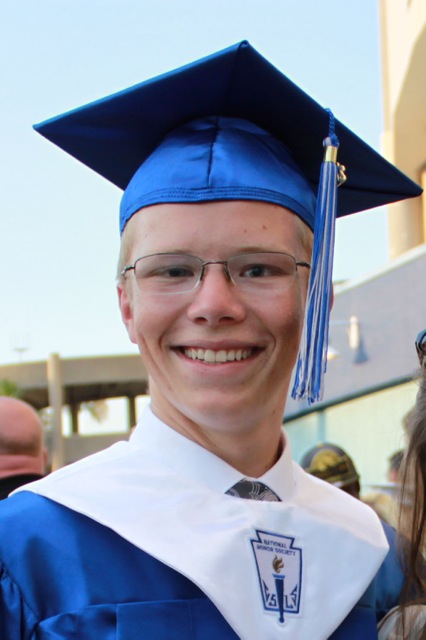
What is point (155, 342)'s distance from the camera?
1768 mm

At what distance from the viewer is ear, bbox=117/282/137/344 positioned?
189 centimetres

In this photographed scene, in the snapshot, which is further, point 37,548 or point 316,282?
point 316,282

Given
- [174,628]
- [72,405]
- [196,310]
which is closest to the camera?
[174,628]

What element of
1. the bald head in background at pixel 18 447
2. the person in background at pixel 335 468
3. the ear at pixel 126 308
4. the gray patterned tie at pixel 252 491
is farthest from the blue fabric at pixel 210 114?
the person in background at pixel 335 468

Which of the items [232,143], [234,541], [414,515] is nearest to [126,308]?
[232,143]

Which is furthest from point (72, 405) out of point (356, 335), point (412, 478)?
point (412, 478)

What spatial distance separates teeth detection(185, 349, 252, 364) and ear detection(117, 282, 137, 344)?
0.19 m

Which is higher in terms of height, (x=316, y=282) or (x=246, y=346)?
(x=316, y=282)

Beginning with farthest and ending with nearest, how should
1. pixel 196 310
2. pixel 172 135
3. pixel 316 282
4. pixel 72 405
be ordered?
pixel 72 405, pixel 172 135, pixel 316 282, pixel 196 310

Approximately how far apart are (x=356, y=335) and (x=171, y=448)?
31.1 feet

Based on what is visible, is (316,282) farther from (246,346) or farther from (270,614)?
(270,614)

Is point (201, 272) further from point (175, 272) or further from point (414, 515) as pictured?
point (414, 515)

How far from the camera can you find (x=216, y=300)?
169 centimetres

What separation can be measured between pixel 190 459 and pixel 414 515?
566mm
